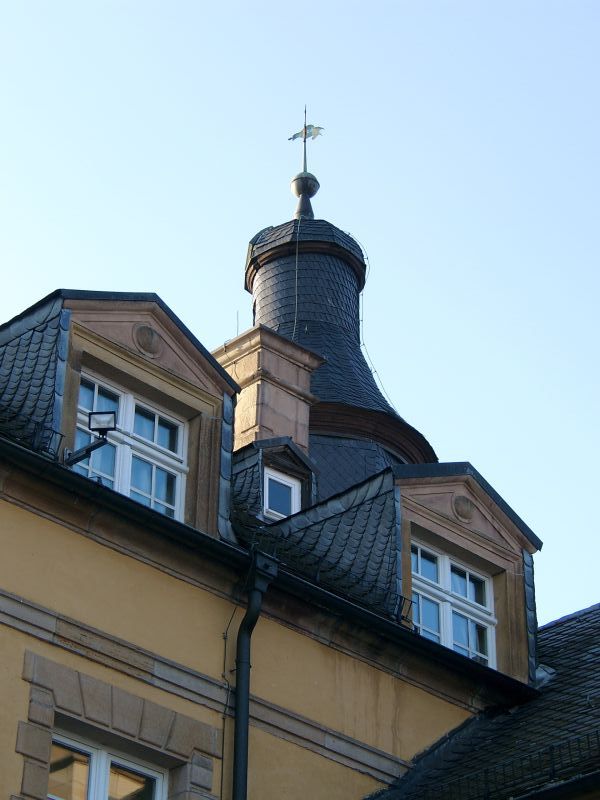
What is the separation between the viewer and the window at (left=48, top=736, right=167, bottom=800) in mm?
15992

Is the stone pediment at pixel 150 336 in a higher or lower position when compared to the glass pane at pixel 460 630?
higher

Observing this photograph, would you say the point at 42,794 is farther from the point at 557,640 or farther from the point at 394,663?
the point at 557,640

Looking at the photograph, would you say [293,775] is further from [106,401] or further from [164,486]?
[106,401]

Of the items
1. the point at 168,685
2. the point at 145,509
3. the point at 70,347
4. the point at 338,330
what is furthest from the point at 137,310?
the point at 338,330

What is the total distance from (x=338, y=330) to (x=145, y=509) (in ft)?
50.4

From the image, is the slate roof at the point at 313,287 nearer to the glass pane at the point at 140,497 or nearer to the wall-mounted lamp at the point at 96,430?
the glass pane at the point at 140,497

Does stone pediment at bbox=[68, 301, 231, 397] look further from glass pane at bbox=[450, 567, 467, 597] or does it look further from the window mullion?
the window mullion

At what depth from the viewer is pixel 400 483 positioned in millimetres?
20531

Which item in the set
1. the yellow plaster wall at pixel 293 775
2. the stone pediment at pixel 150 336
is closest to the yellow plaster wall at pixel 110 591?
the yellow plaster wall at pixel 293 775

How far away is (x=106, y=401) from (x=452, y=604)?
4.54 meters

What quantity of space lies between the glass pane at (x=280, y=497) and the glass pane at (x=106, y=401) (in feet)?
12.5

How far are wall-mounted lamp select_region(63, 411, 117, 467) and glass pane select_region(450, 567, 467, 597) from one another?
16.2 ft

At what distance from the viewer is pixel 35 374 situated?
17953mm

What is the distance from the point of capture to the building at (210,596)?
16422 mm
